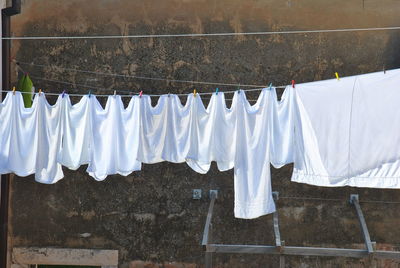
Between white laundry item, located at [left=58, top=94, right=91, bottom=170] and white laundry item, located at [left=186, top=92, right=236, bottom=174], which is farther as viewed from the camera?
white laundry item, located at [left=58, top=94, right=91, bottom=170]

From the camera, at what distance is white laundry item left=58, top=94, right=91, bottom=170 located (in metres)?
7.55

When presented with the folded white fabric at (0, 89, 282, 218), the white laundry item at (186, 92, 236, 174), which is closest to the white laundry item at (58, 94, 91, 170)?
the folded white fabric at (0, 89, 282, 218)

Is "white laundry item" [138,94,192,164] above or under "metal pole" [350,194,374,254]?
above

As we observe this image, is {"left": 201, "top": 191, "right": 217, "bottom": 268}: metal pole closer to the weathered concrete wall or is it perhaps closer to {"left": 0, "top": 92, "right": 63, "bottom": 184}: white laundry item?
the weathered concrete wall

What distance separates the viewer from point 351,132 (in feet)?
23.5

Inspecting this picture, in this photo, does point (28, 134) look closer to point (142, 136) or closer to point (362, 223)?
point (142, 136)

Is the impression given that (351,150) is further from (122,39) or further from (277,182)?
(122,39)

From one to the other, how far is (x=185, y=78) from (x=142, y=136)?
5.01ft

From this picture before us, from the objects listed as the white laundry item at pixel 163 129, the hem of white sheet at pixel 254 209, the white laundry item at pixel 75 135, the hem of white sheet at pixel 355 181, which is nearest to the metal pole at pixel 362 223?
the hem of white sheet at pixel 355 181

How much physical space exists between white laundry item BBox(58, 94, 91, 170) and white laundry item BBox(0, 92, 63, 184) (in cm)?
9

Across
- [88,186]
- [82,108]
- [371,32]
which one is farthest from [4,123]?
[371,32]

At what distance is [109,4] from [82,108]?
1961 millimetres

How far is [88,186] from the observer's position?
8.87 m

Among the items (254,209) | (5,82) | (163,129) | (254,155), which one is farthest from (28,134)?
(254,209)
